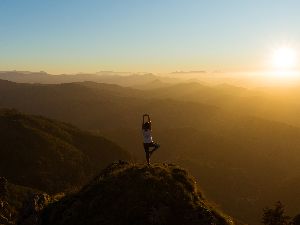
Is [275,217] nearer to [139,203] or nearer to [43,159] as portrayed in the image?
[139,203]

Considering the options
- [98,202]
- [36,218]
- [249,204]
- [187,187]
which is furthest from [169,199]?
[249,204]

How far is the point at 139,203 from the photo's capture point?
21.5m

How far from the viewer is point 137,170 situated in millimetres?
24672

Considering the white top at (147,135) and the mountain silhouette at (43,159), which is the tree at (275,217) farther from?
the mountain silhouette at (43,159)

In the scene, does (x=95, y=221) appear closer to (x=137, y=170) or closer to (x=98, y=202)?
(x=98, y=202)

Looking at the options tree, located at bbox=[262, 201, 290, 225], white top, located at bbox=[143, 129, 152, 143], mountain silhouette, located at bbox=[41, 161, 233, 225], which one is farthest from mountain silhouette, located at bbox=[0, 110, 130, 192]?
mountain silhouette, located at bbox=[41, 161, 233, 225]

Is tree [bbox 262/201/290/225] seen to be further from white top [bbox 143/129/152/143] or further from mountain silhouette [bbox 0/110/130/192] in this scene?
mountain silhouette [bbox 0/110/130/192]

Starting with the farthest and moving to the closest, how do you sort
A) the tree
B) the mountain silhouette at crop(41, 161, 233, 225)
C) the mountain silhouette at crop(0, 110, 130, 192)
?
the mountain silhouette at crop(0, 110, 130, 192)
the tree
the mountain silhouette at crop(41, 161, 233, 225)

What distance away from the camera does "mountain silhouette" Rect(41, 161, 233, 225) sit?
69.2 ft

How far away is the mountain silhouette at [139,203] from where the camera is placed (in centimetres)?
2109

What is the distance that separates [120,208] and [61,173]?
151m

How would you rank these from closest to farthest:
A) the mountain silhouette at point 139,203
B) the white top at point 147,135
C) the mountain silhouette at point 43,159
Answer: the mountain silhouette at point 139,203 < the white top at point 147,135 < the mountain silhouette at point 43,159

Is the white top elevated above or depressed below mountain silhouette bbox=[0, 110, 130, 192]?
above

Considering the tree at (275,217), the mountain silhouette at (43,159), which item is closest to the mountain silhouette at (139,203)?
the tree at (275,217)
